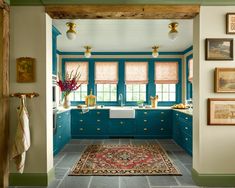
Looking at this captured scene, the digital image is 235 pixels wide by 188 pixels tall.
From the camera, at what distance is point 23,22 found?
3.09 m

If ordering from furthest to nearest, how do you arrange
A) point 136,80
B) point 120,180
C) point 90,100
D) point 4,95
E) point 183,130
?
point 136,80 → point 90,100 → point 183,130 → point 120,180 → point 4,95

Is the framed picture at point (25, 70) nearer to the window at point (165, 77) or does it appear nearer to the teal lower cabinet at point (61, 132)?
the teal lower cabinet at point (61, 132)

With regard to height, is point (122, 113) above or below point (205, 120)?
below

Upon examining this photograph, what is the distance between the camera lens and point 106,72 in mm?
6996

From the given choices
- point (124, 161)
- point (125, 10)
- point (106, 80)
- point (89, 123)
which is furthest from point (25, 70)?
point (106, 80)

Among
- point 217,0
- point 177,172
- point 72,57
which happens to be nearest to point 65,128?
point 72,57

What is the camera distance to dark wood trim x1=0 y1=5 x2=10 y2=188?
2934 millimetres

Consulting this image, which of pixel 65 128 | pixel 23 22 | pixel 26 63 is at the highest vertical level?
pixel 23 22

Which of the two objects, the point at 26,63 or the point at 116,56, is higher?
the point at 116,56

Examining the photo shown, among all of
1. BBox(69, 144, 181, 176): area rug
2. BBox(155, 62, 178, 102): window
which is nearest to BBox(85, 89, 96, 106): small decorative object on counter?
BBox(69, 144, 181, 176): area rug

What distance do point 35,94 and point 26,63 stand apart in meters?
0.47

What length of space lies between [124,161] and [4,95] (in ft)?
7.99

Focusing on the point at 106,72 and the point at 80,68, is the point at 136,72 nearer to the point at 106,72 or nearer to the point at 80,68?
the point at 106,72

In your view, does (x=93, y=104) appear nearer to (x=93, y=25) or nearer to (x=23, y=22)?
(x=93, y=25)
